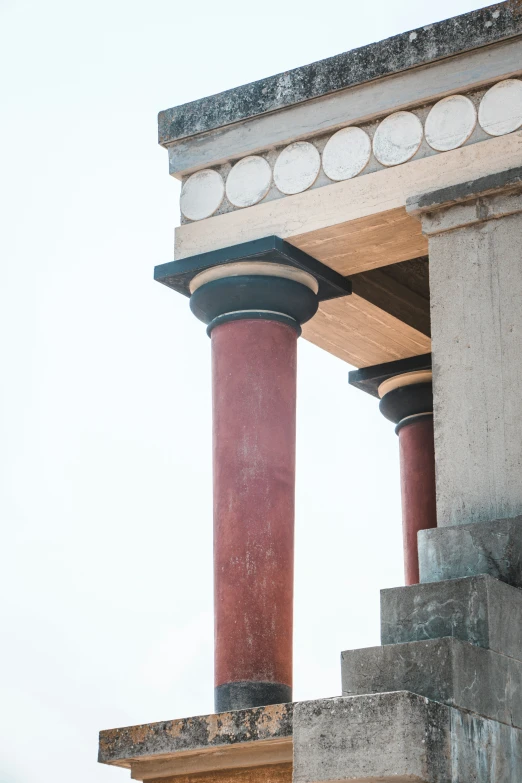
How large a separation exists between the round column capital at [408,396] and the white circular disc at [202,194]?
11.4 feet

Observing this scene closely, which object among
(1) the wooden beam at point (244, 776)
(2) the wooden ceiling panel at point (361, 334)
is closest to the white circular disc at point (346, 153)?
(2) the wooden ceiling panel at point (361, 334)

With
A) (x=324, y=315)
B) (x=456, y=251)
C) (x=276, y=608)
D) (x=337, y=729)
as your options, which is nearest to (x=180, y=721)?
(x=276, y=608)

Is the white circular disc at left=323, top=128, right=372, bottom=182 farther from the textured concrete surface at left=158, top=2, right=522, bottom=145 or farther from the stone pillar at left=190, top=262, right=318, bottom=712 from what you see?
the stone pillar at left=190, top=262, right=318, bottom=712

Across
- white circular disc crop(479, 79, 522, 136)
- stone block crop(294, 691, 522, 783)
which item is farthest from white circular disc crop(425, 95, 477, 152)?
stone block crop(294, 691, 522, 783)

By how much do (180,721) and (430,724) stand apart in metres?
2.47

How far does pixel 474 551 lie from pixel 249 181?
3944 millimetres

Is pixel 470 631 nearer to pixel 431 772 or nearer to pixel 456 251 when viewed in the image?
pixel 431 772

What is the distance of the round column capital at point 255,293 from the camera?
11.2 meters

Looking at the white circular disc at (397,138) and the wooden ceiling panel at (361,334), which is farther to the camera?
the wooden ceiling panel at (361,334)

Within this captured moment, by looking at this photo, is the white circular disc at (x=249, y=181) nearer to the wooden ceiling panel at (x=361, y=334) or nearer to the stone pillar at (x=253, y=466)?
the stone pillar at (x=253, y=466)

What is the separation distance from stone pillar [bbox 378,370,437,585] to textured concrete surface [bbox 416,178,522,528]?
4160 millimetres

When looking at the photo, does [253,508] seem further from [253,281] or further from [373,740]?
[373,740]

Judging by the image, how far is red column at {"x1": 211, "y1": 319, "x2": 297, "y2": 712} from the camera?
411 inches

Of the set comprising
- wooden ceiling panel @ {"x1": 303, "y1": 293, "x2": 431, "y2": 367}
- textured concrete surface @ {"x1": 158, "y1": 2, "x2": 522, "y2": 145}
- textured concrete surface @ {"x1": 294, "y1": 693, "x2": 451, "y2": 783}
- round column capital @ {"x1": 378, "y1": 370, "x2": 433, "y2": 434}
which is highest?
textured concrete surface @ {"x1": 158, "y1": 2, "x2": 522, "y2": 145}
